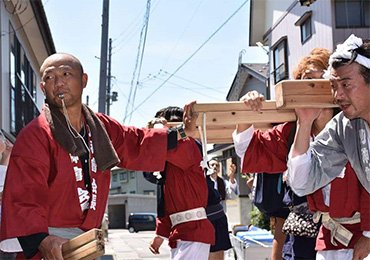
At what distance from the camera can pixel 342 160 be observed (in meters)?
2.58

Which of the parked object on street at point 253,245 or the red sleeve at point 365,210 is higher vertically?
the red sleeve at point 365,210

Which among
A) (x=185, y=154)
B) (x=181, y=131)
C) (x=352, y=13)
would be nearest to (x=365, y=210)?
(x=181, y=131)

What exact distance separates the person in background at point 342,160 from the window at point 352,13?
11.5 metres

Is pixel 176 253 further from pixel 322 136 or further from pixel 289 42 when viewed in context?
pixel 289 42

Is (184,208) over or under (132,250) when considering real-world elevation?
over

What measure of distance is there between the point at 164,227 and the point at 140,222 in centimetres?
3382

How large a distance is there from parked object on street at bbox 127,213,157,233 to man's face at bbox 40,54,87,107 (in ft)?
113

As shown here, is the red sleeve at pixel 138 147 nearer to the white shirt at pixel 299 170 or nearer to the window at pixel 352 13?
the white shirt at pixel 299 170

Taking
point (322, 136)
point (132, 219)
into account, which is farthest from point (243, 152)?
point (132, 219)

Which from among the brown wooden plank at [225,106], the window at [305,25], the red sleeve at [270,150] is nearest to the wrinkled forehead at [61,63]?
the brown wooden plank at [225,106]

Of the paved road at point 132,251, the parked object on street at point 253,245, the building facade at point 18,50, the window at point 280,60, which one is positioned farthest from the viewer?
the window at point 280,60

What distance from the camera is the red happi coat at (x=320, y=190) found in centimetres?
254

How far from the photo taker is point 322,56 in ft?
9.73

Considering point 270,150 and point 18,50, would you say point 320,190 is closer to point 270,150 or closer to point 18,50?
point 270,150
